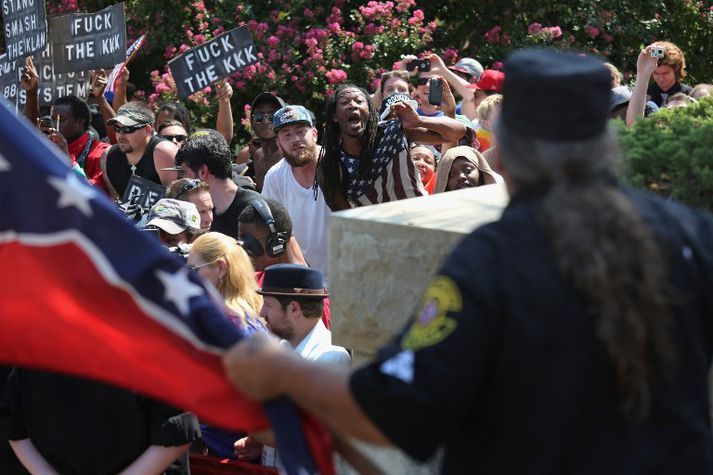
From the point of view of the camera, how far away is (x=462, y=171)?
6.51 meters

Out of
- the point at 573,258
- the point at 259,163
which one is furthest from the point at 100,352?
the point at 259,163

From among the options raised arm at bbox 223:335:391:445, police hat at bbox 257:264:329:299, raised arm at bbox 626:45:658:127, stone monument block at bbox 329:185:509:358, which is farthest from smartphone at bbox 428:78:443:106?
raised arm at bbox 223:335:391:445

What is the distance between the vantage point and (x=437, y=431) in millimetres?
2197

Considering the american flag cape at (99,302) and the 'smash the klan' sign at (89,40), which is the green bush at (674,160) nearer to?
the american flag cape at (99,302)

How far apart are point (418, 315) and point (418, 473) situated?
163cm

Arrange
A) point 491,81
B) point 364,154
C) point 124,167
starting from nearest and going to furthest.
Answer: point 364,154 < point 124,167 < point 491,81

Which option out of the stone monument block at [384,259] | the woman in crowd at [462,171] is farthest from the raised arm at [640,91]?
the stone monument block at [384,259]

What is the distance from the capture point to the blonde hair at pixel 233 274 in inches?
200

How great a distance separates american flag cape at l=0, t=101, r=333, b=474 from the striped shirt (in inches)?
144

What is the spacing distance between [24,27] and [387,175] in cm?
472

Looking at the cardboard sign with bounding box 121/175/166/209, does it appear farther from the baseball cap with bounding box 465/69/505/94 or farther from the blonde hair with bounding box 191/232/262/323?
the baseball cap with bounding box 465/69/505/94

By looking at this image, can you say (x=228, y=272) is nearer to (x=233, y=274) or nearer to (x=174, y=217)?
(x=233, y=274)

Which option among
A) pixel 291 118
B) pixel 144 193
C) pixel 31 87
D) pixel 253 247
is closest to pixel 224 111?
pixel 31 87

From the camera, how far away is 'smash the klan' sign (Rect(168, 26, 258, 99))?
31.2ft
